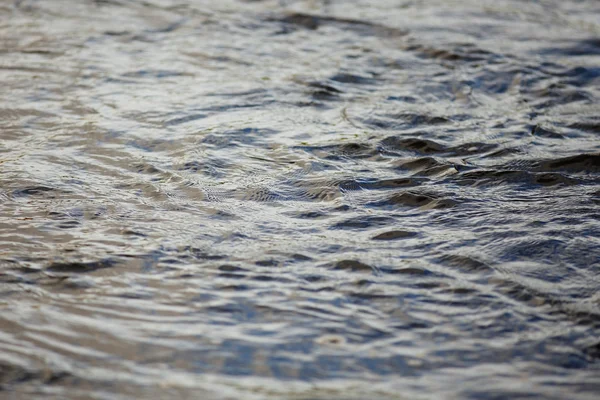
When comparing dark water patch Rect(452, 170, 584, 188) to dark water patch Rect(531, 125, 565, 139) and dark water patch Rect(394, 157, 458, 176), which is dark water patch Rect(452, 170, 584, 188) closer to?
dark water patch Rect(394, 157, 458, 176)

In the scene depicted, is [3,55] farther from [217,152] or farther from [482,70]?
[482,70]

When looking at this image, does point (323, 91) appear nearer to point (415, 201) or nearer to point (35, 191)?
point (415, 201)

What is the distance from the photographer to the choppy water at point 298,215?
3.25 meters

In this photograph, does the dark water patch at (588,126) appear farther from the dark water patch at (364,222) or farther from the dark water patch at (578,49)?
the dark water patch at (364,222)

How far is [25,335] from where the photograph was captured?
338 cm

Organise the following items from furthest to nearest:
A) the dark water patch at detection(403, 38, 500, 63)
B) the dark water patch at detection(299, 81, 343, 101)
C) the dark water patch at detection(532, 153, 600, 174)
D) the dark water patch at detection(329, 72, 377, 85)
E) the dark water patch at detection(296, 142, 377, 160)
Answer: the dark water patch at detection(403, 38, 500, 63)
the dark water patch at detection(329, 72, 377, 85)
the dark water patch at detection(299, 81, 343, 101)
the dark water patch at detection(296, 142, 377, 160)
the dark water patch at detection(532, 153, 600, 174)

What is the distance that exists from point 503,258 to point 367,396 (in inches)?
52.9

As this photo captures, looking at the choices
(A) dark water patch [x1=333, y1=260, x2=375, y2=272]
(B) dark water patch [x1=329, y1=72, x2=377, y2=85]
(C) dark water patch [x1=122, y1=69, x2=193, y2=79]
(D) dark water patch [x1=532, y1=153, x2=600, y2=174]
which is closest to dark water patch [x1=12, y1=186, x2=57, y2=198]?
(A) dark water patch [x1=333, y1=260, x2=375, y2=272]

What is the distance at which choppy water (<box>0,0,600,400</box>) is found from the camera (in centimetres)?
325

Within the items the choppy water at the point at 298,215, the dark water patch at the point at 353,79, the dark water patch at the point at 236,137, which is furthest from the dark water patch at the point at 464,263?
the dark water patch at the point at 353,79

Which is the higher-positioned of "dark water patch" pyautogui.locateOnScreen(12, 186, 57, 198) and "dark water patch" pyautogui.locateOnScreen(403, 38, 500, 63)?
"dark water patch" pyautogui.locateOnScreen(403, 38, 500, 63)

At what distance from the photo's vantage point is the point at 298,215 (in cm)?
458

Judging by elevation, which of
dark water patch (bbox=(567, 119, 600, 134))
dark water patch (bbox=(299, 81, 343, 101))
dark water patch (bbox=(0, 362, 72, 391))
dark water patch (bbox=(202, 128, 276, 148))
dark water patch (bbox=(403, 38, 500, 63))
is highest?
dark water patch (bbox=(403, 38, 500, 63))

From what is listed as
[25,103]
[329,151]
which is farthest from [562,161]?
[25,103]
